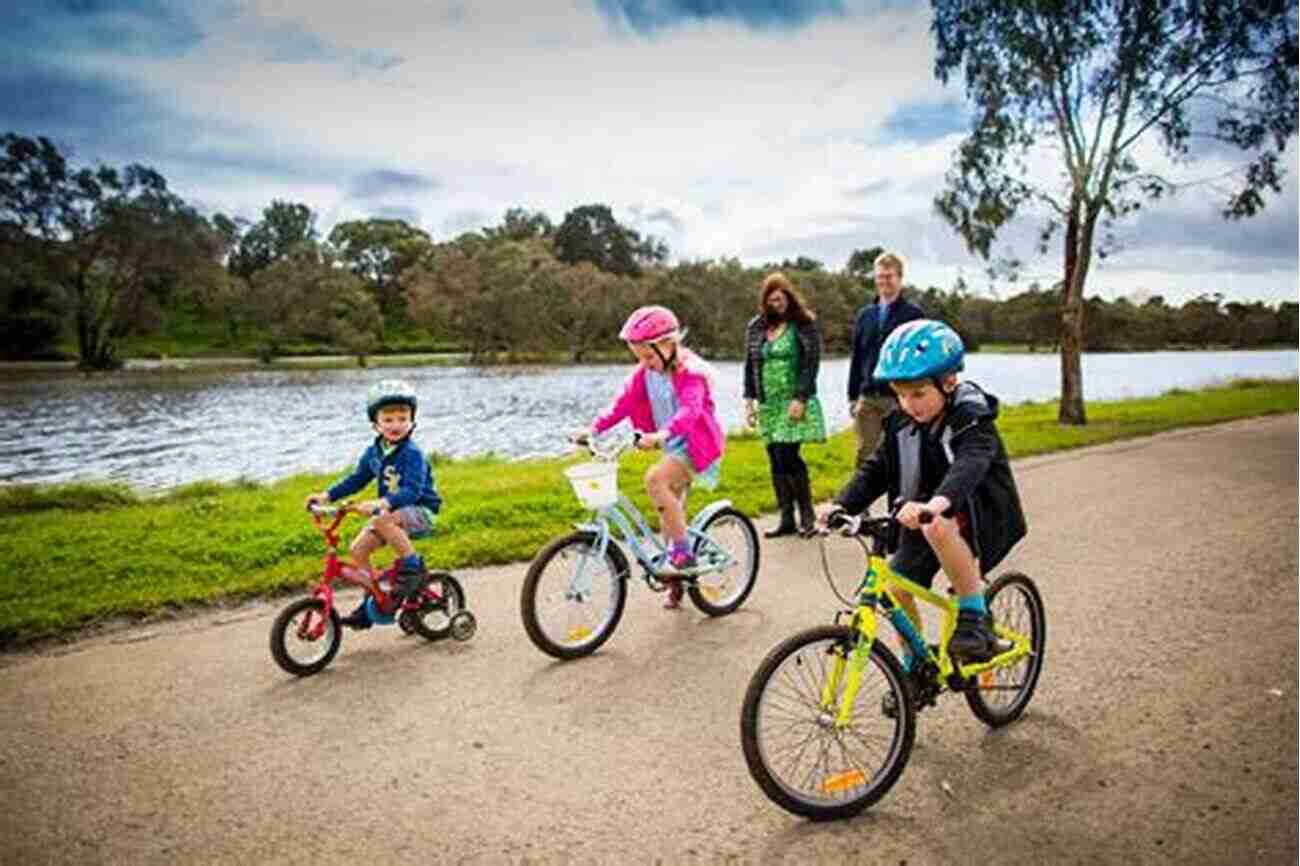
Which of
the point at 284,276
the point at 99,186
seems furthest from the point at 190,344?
the point at 99,186

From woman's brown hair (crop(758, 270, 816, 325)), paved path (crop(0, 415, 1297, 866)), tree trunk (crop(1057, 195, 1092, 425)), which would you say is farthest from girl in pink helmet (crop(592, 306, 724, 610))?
tree trunk (crop(1057, 195, 1092, 425))

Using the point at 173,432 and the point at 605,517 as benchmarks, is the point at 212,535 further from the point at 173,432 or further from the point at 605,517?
the point at 173,432

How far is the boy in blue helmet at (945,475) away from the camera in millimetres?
3406

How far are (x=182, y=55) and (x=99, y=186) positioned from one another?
1939 centimetres

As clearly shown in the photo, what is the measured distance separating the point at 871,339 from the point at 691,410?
3.36 metres

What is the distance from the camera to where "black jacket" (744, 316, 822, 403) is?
25.1 ft

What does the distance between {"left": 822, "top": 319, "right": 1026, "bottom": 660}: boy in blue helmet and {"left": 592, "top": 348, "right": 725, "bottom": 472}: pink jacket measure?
5.99 feet

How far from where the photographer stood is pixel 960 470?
3350mm

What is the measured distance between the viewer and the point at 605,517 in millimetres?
4957

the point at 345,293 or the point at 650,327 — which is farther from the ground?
the point at 345,293

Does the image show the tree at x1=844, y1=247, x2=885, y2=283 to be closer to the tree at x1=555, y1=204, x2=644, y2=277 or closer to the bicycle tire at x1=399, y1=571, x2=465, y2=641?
the tree at x1=555, y1=204, x2=644, y2=277

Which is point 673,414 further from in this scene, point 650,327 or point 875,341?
point 875,341

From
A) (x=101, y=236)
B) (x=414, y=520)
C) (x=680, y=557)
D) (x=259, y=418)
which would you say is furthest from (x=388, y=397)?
(x=101, y=236)

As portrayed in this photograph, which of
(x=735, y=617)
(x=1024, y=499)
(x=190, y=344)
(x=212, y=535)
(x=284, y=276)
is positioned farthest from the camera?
(x=190, y=344)
